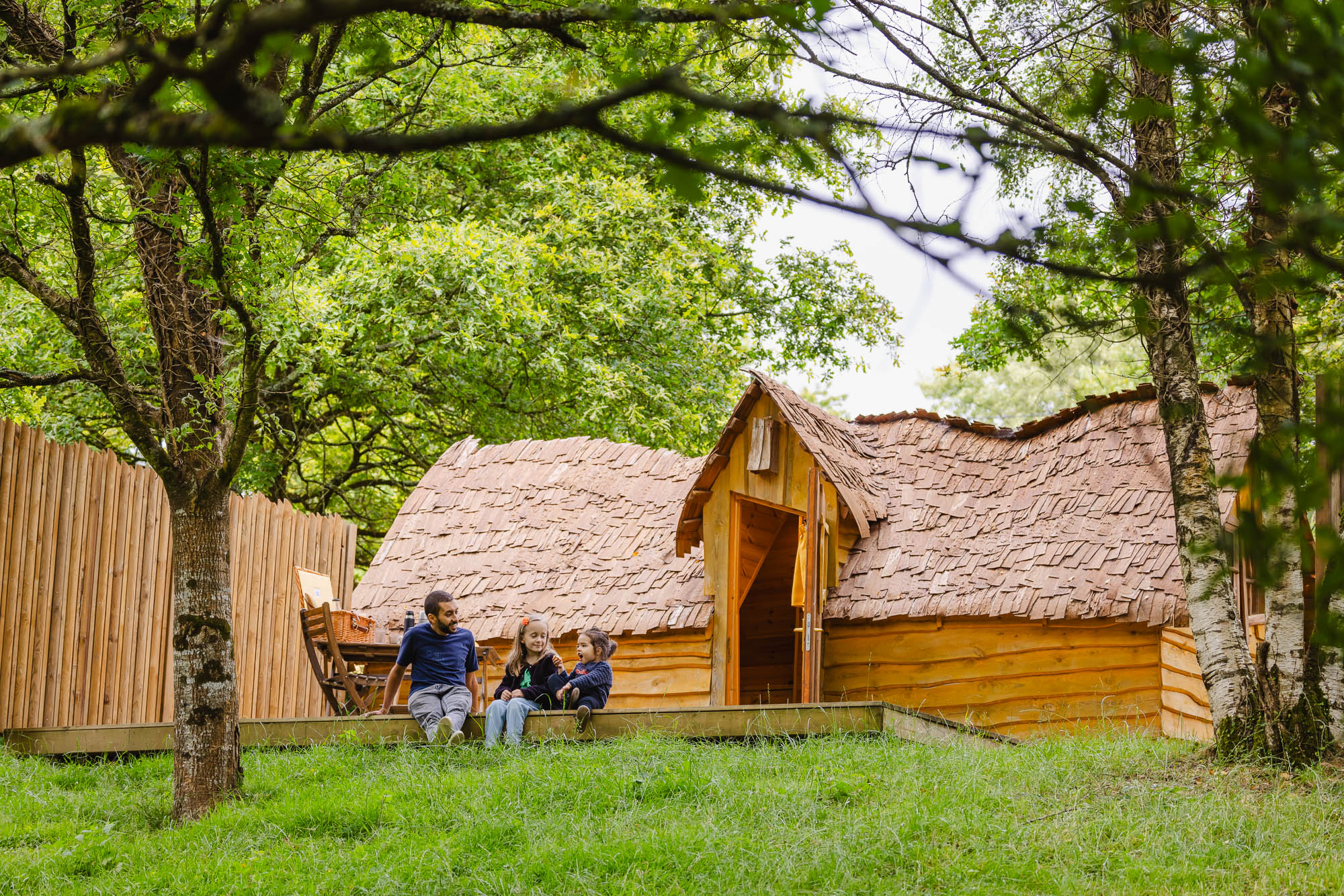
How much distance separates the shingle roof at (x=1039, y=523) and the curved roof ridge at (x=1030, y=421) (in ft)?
0.08

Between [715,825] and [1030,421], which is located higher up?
[1030,421]

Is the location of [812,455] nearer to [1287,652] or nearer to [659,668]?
[659,668]

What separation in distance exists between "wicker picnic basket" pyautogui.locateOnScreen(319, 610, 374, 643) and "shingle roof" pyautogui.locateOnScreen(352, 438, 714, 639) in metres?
1.15

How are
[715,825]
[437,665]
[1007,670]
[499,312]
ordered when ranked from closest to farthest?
[715,825] < [437,665] < [1007,670] < [499,312]

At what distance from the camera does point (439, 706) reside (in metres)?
7.97

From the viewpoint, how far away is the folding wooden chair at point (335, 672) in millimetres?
9266

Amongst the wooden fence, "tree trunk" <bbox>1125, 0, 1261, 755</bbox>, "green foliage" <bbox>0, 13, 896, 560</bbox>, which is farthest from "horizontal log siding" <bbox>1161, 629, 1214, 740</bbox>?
the wooden fence

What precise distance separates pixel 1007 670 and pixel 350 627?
6.27 m

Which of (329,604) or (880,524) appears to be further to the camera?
(880,524)

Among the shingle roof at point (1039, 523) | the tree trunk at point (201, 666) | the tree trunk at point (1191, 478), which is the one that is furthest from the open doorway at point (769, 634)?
the tree trunk at point (201, 666)

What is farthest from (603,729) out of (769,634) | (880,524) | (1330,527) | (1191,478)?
(769,634)

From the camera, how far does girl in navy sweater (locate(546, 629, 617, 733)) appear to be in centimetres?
824

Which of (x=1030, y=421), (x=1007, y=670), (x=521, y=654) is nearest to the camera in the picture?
(x=521, y=654)

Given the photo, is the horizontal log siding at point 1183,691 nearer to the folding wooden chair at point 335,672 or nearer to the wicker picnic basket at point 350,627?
the folding wooden chair at point 335,672
